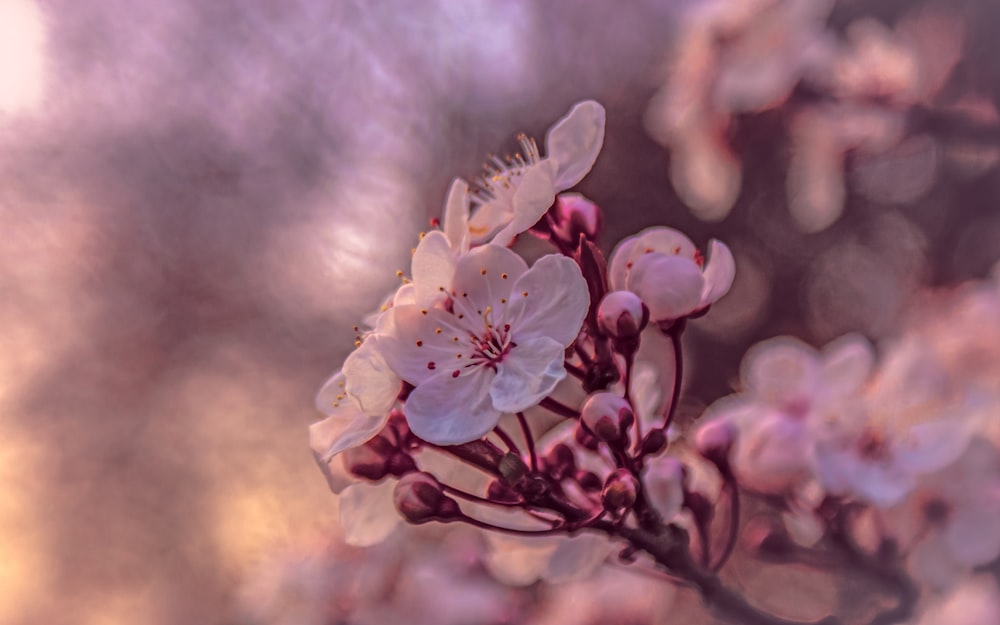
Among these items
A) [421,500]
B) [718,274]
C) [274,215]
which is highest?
[274,215]

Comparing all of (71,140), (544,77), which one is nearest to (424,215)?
(544,77)

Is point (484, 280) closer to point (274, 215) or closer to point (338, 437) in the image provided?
point (338, 437)

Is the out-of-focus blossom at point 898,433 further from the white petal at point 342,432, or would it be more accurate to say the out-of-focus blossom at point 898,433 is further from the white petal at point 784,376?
the white petal at point 342,432

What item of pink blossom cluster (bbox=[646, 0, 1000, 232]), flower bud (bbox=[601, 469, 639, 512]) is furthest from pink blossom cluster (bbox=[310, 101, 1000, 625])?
pink blossom cluster (bbox=[646, 0, 1000, 232])

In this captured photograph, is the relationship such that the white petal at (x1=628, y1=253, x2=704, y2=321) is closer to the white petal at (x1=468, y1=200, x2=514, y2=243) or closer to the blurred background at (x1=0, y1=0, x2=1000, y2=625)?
the white petal at (x1=468, y1=200, x2=514, y2=243)

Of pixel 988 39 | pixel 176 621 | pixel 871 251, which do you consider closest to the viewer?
pixel 988 39

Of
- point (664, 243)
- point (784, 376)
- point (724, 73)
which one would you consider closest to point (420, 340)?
point (664, 243)

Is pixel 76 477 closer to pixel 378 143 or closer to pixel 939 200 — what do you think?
pixel 378 143
